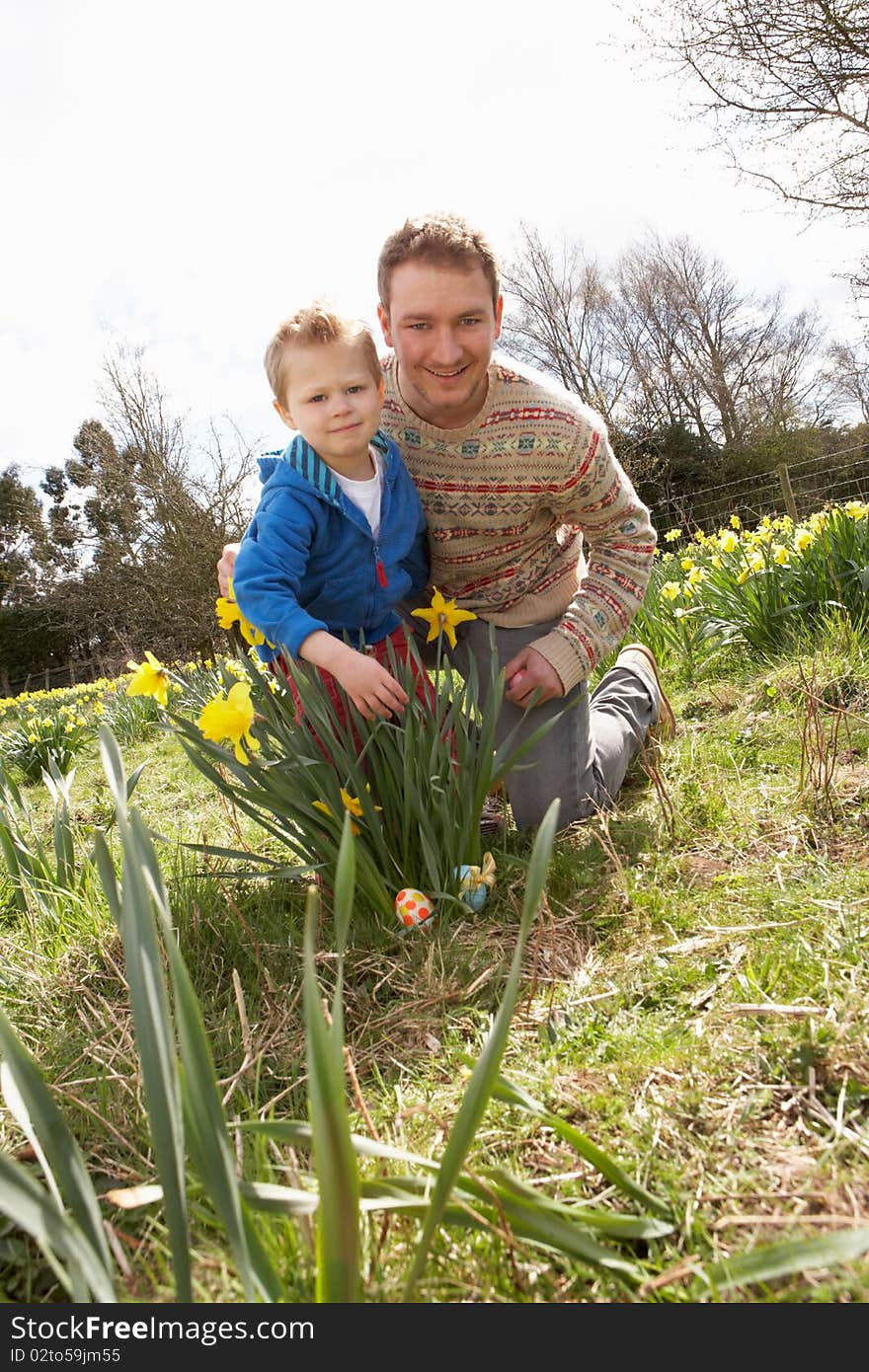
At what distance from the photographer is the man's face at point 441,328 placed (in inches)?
78.9

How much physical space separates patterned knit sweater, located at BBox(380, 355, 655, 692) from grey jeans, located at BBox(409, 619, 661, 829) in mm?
95

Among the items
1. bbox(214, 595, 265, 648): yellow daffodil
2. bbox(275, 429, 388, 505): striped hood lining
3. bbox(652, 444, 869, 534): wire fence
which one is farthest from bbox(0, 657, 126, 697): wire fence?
bbox(275, 429, 388, 505): striped hood lining

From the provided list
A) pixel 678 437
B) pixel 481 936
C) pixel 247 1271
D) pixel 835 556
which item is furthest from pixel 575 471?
pixel 678 437

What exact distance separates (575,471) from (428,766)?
1.00 meters

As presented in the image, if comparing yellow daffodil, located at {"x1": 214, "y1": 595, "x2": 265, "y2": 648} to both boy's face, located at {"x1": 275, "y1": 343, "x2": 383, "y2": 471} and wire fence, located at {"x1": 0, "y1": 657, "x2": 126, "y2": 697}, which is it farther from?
wire fence, located at {"x1": 0, "y1": 657, "x2": 126, "y2": 697}

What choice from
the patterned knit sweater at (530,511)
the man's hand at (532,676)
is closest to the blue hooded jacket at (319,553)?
the patterned knit sweater at (530,511)

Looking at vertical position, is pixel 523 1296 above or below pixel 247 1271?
below

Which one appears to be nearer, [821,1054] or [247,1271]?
[247,1271]

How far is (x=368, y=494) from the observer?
7.06ft

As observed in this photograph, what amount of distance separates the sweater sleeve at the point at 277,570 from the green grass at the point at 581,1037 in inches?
23.0

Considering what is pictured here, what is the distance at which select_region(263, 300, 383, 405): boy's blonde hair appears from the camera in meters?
1.92

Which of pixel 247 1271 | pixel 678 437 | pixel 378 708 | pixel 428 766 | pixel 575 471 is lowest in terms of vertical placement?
pixel 247 1271

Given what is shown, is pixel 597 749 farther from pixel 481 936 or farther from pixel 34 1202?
pixel 34 1202
